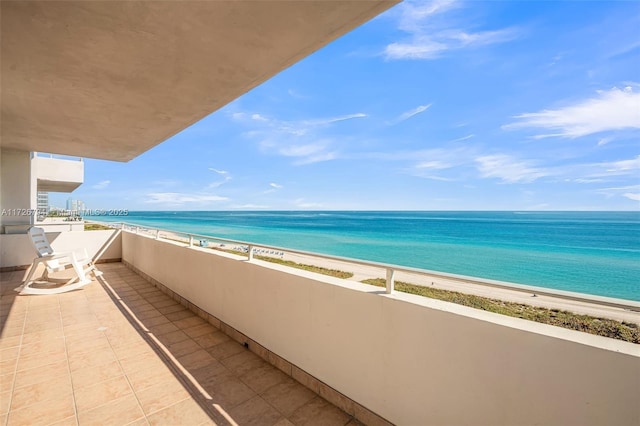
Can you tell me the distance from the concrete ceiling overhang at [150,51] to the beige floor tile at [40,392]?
2.41 m

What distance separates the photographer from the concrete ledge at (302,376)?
1668 mm

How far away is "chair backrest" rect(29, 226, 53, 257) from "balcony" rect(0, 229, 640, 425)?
111 centimetres

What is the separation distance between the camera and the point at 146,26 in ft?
5.25

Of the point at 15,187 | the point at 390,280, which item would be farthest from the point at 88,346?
the point at 15,187

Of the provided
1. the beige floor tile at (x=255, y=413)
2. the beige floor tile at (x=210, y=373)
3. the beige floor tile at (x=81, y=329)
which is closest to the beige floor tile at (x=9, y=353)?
the beige floor tile at (x=81, y=329)

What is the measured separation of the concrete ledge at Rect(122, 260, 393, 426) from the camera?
65.7 inches

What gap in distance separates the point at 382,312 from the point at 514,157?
3793 centimetres

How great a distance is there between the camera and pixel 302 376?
2.06 metres

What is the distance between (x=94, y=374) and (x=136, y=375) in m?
0.35

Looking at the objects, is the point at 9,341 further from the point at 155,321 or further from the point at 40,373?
the point at 155,321

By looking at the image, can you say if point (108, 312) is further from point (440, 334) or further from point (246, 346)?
point (440, 334)

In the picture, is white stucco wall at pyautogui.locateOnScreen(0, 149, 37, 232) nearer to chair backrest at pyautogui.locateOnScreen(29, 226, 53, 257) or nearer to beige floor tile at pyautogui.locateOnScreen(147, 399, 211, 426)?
chair backrest at pyautogui.locateOnScreen(29, 226, 53, 257)

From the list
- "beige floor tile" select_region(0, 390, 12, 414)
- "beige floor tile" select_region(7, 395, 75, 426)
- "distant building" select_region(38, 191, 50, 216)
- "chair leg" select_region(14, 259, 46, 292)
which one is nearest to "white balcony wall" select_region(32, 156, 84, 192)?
"distant building" select_region(38, 191, 50, 216)

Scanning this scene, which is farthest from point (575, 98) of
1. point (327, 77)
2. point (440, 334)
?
point (440, 334)
